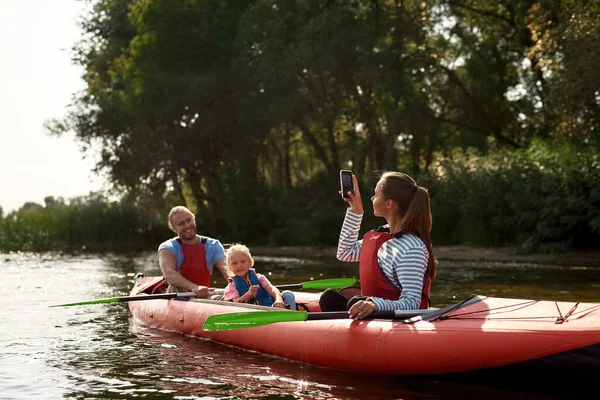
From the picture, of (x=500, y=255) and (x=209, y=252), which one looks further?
(x=500, y=255)

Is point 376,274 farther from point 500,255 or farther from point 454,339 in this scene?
point 500,255

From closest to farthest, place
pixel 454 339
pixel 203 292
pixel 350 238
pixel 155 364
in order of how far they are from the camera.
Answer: pixel 454 339 → pixel 350 238 → pixel 155 364 → pixel 203 292

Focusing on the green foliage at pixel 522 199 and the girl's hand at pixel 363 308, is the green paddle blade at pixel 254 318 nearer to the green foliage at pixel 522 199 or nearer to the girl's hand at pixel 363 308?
the girl's hand at pixel 363 308

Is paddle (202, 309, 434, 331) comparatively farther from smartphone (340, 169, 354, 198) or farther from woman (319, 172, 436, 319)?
smartphone (340, 169, 354, 198)

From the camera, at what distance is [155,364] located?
6656 mm

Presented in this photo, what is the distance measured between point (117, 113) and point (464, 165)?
41.7 ft

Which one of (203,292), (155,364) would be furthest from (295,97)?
(155,364)

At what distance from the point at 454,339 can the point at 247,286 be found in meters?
2.45

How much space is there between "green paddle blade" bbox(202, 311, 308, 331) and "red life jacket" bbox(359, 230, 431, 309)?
0.54 m

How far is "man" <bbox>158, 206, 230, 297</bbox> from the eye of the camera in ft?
27.3

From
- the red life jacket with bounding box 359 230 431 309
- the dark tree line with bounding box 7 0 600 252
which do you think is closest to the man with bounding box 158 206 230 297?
the red life jacket with bounding box 359 230 431 309

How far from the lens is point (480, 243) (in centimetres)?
1934

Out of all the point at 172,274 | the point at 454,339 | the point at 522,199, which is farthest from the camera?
the point at 522,199

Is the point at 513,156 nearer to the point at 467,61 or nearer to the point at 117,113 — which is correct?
the point at 467,61
